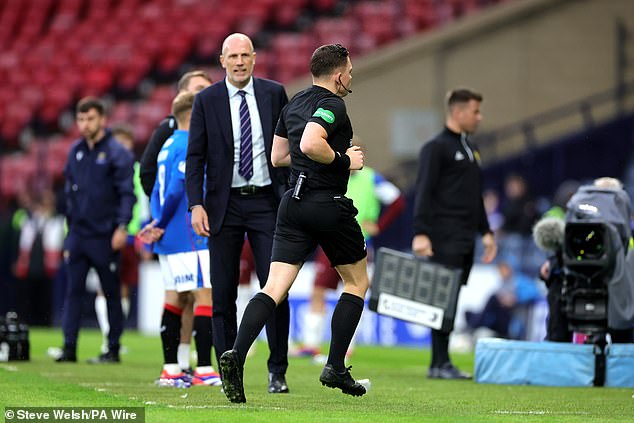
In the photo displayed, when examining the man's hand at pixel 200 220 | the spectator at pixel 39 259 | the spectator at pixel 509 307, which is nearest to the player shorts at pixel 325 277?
the spectator at pixel 509 307

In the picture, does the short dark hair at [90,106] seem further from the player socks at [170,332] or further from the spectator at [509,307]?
the spectator at [509,307]

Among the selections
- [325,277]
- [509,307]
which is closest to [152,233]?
[325,277]

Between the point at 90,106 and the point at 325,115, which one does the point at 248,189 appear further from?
the point at 90,106

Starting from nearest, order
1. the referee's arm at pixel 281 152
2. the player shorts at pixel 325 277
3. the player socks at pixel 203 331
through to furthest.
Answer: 1. the referee's arm at pixel 281 152
2. the player socks at pixel 203 331
3. the player shorts at pixel 325 277

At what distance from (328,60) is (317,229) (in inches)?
39.3

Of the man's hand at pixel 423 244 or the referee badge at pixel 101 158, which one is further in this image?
the referee badge at pixel 101 158

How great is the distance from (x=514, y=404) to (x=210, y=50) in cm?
1815

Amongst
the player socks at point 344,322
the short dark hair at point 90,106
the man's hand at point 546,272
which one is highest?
the short dark hair at point 90,106

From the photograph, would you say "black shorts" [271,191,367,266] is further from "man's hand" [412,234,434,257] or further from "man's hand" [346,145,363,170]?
"man's hand" [412,234,434,257]

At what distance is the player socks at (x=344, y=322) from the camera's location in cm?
843

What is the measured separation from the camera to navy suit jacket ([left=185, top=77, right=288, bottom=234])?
9.25 metres

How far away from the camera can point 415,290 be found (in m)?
12.1

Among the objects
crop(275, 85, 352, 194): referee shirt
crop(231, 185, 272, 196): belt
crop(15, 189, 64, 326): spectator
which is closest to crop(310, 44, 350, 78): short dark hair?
crop(275, 85, 352, 194): referee shirt

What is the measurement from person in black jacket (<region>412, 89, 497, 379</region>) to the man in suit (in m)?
2.60
